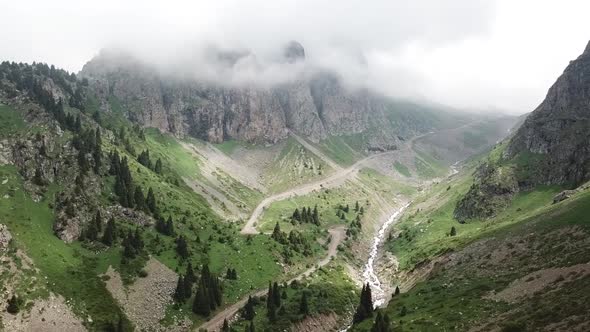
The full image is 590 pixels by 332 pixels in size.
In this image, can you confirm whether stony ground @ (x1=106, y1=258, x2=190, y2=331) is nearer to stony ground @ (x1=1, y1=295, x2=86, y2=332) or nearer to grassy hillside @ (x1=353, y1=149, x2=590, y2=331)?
stony ground @ (x1=1, y1=295, x2=86, y2=332)

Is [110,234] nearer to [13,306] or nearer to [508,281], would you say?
[13,306]

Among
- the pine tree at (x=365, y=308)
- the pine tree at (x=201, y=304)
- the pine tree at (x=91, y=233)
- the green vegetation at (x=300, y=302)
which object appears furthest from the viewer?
the pine tree at (x=91, y=233)

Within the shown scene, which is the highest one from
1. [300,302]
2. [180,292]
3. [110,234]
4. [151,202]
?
[151,202]

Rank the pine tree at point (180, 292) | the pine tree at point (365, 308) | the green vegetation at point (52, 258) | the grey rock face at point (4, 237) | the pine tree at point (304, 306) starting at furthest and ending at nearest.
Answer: the pine tree at point (180, 292) < the pine tree at point (304, 306) < the pine tree at point (365, 308) < the grey rock face at point (4, 237) < the green vegetation at point (52, 258)

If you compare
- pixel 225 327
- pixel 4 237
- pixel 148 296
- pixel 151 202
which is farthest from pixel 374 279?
pixel 4 237

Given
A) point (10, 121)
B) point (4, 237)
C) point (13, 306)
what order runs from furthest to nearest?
point (10, 121), point (4, 237), point (13, 306)

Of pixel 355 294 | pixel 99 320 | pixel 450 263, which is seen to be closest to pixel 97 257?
pixel 99 320

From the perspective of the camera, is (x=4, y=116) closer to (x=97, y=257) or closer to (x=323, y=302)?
(x=97, y=257)

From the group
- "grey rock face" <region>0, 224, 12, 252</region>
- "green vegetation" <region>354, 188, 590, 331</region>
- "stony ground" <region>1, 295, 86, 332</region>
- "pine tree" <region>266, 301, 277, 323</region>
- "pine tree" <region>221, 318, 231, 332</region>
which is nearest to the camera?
"green vegetation" <region>354, 188, 590, 331</region>

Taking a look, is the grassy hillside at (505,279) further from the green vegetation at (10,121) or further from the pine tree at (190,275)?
the green vegetation at (10,121)

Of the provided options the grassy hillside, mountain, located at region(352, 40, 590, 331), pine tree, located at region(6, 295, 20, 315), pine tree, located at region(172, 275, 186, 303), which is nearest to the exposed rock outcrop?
mountain, located at region(352, 40, 590, 331)

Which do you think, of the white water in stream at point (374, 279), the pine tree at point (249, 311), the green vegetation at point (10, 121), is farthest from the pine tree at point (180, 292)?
the green vegetation at point (10, 121)
